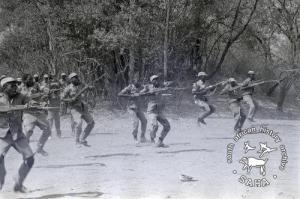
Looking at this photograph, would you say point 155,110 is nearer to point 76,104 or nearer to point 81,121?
point 81,121

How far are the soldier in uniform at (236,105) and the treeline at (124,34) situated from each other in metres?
3.98

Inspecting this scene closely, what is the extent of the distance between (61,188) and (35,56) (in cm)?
1343

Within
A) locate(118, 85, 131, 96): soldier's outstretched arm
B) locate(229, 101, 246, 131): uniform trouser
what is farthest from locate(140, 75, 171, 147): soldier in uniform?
locate(229, 101, 246, 131): uniform trouser

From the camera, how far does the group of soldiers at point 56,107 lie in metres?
8.59

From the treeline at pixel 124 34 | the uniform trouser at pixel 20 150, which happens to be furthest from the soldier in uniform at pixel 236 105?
the uniform trouser at pixel 20 150

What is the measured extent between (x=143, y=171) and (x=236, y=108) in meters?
5.62

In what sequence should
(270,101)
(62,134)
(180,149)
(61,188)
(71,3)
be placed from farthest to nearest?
(270,101) → (71,3) → (62,134) → (180,149) → (61,188)

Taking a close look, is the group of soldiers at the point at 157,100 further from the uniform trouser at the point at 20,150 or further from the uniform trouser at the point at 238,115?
the uniform trouser at the point at 20,150

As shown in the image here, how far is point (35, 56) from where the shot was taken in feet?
71.6

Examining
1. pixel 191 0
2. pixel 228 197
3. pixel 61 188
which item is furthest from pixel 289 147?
pixel 191 0

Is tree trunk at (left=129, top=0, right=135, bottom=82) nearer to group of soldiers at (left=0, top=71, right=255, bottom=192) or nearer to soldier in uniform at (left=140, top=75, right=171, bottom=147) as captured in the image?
group of soldiers at (left=0, top=71, right=255, bottom=192)

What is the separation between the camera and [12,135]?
8578mm

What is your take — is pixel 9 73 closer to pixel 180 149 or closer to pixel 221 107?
pixel 221 107

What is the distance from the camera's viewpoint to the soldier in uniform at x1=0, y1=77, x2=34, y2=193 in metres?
8.54
